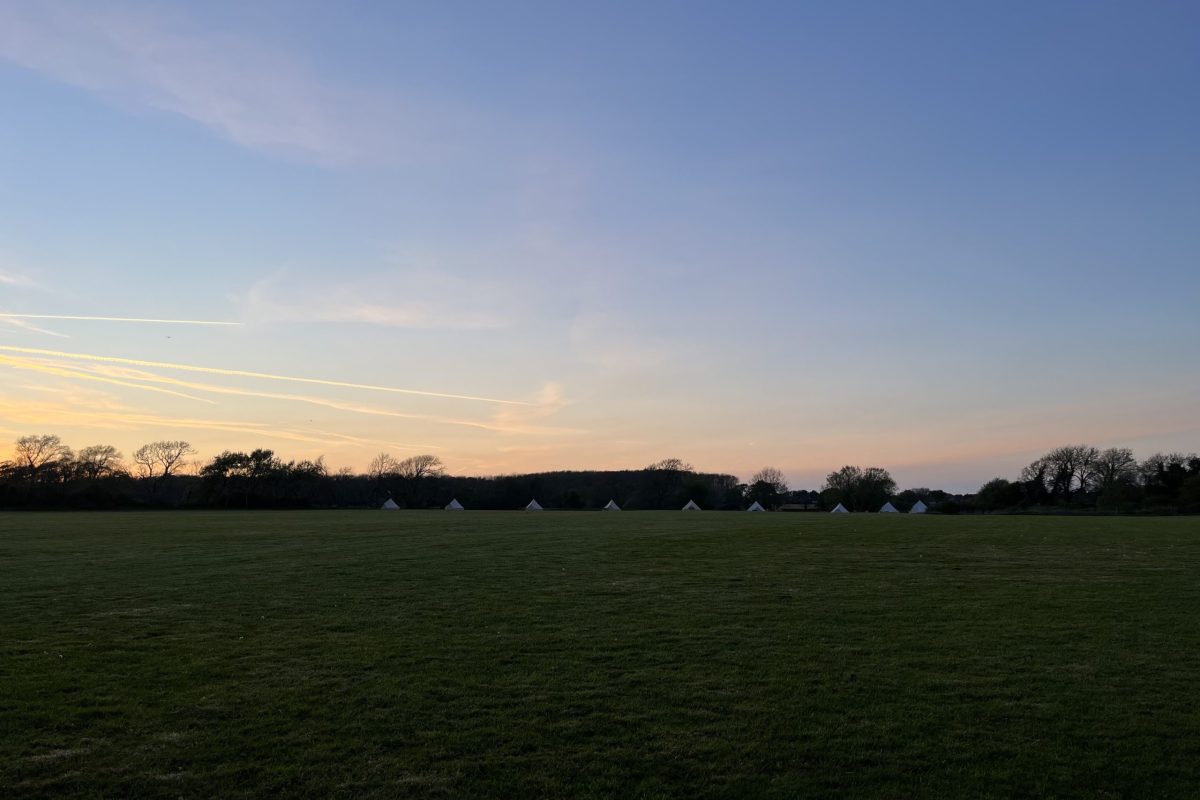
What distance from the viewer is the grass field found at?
629 cm

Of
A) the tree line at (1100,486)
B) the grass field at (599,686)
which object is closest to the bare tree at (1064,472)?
the tree line at (1100,486)

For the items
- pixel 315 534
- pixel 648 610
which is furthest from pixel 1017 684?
pixel 315 534

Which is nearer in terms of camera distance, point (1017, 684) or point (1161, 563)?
point (1017, 684)

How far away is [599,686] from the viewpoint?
8.74m

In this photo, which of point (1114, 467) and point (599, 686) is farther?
point (1114, 467)

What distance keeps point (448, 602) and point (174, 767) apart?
8253mm

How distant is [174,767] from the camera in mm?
6406

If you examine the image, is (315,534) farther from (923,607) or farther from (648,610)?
(923,607)

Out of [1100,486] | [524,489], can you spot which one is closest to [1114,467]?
[1100,486]

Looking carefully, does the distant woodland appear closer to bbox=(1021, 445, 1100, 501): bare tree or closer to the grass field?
bbox=(1021, 445, 1100, 501): bare tree

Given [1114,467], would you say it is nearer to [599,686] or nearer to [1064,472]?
[1064,472]

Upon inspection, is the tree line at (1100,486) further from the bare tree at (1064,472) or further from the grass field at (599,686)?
the grass field at (599,686)

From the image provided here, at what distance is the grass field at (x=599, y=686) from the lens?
6289 mm

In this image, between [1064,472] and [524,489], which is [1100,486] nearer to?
[1064,472]
